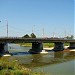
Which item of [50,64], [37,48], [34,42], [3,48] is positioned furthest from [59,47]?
[50,64]

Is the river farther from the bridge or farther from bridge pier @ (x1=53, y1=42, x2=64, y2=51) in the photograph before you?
bridge pier @ (x1=53, y1=42, x2=64, y2=51)

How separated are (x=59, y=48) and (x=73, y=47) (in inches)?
587

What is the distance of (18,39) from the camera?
318 feet

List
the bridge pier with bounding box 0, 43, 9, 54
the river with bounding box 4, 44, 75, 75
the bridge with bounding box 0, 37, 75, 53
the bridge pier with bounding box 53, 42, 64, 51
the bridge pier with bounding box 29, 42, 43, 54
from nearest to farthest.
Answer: the river with bounding box 4, 44, 75, 75 → the bridge pier with bounding box 0, 43, 9, 54 → the bridge with bounding box 0, 37, 75, 53 → the bridge pier with bounding box 29, 42, 43, 54 → the bridge pier with bounding box 53, 42, 64, 51

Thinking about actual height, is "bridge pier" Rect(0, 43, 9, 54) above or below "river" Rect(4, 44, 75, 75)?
above

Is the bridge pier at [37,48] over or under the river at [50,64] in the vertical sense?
over

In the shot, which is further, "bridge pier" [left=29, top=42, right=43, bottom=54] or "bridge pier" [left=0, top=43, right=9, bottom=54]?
"bridge pier" [left=29, top=42, right=43, bottom=54]

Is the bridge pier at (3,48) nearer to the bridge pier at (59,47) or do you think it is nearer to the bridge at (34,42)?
the bridge at (34,42)

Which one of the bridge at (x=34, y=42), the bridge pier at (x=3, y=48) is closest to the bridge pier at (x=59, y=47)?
the bridge at (x=34, y=42)

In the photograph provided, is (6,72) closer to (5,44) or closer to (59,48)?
(5,44)

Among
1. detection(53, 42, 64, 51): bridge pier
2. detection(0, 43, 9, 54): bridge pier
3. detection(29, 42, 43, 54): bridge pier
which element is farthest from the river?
detection(53, 42, 64, 51): bridge pier

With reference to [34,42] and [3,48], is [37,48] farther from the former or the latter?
[3,48]

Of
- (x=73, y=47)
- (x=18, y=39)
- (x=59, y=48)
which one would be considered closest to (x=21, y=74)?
(x=18, y=39)

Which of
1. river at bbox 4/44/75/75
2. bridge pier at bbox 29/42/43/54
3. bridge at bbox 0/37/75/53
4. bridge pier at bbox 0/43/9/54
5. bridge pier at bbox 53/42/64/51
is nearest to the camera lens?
river at bbox 4/44/75/75
